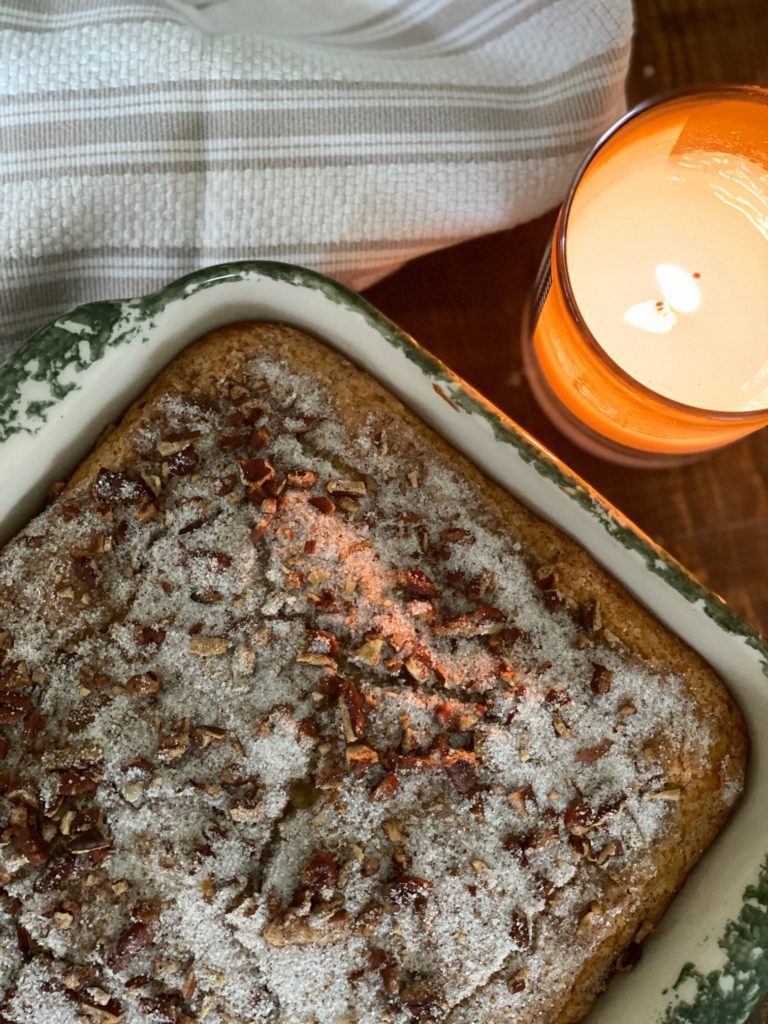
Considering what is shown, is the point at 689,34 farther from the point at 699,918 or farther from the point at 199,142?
the point at 699,918

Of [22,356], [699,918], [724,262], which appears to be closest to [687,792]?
[699,918]

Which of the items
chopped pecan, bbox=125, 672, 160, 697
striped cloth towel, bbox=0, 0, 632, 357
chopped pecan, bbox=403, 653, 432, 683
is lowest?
chopped pecan, bbox=125, 672, 160, 697

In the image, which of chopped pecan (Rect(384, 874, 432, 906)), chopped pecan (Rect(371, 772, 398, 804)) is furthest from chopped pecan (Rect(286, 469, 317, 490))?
chopped pecan (Rect(384, 874, 432, 906))

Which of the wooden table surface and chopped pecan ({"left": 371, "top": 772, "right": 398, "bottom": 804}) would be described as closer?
chopped pecan ({"left": 371, "top": 772, "right": 398, "bottom": 804})

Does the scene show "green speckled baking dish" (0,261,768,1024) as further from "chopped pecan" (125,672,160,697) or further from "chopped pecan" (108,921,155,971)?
"chopped pecan" (108,921,155,971)

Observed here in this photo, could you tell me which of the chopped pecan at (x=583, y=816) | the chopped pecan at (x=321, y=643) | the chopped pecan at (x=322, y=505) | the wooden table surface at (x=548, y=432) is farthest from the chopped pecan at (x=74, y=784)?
the wooden table surface at (x=548, y=432)
